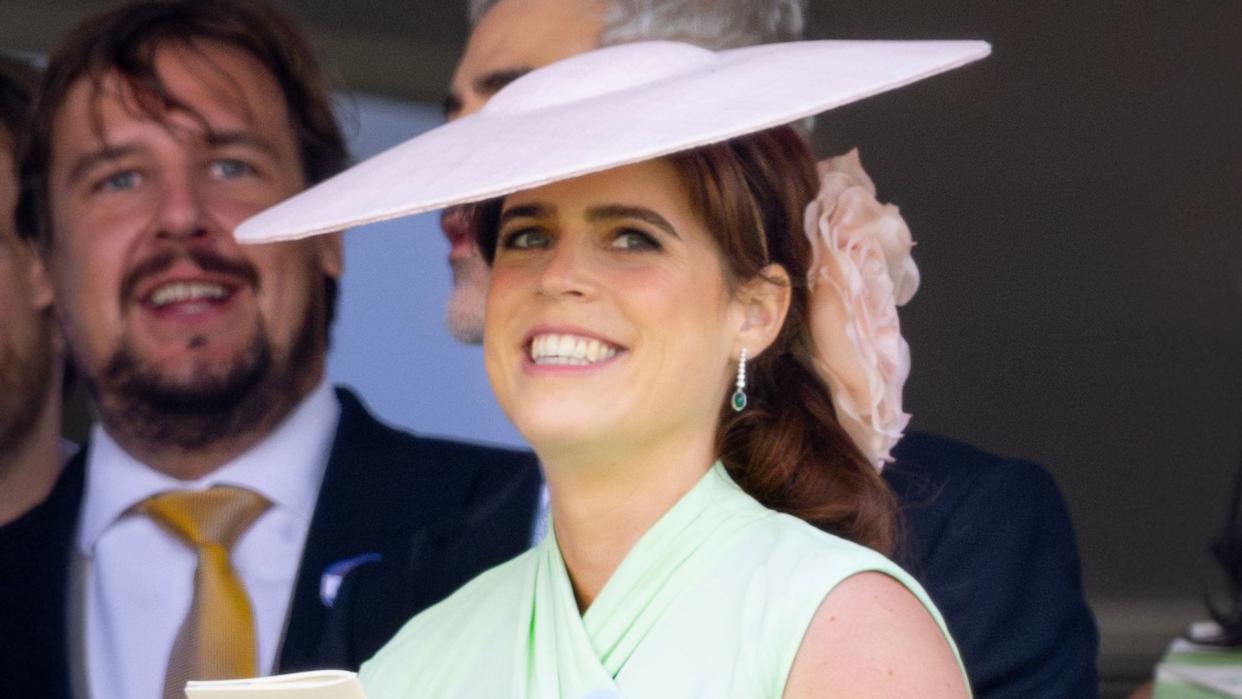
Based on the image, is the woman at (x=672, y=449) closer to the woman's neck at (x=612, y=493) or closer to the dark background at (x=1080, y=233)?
the woman's neck at (x=612, y=493)

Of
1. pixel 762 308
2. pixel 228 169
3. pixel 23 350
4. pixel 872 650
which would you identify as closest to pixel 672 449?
pixel 762 308

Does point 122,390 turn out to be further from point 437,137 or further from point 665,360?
point 665,360

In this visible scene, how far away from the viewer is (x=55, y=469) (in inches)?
106

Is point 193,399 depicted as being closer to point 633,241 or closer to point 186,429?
point 186,429

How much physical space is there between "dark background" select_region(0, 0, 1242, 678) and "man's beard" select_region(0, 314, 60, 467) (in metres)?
1.46

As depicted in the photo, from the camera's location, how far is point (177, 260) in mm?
2557

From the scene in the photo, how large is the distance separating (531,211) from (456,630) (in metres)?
0.43

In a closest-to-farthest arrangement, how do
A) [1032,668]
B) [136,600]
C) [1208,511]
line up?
1. [1032,668]
2. [136,600]
3. [1208,511]

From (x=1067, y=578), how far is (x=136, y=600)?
1255mm

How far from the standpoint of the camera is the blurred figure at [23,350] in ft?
8.87

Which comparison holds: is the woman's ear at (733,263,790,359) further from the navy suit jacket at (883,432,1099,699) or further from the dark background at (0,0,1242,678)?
the dark background at (0,0,1242,678)

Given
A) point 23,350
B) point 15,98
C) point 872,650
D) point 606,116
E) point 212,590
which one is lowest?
point 212,590

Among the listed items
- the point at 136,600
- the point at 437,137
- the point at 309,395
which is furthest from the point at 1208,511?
the point at 437,137

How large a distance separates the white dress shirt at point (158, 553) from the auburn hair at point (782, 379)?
992 millimetres
